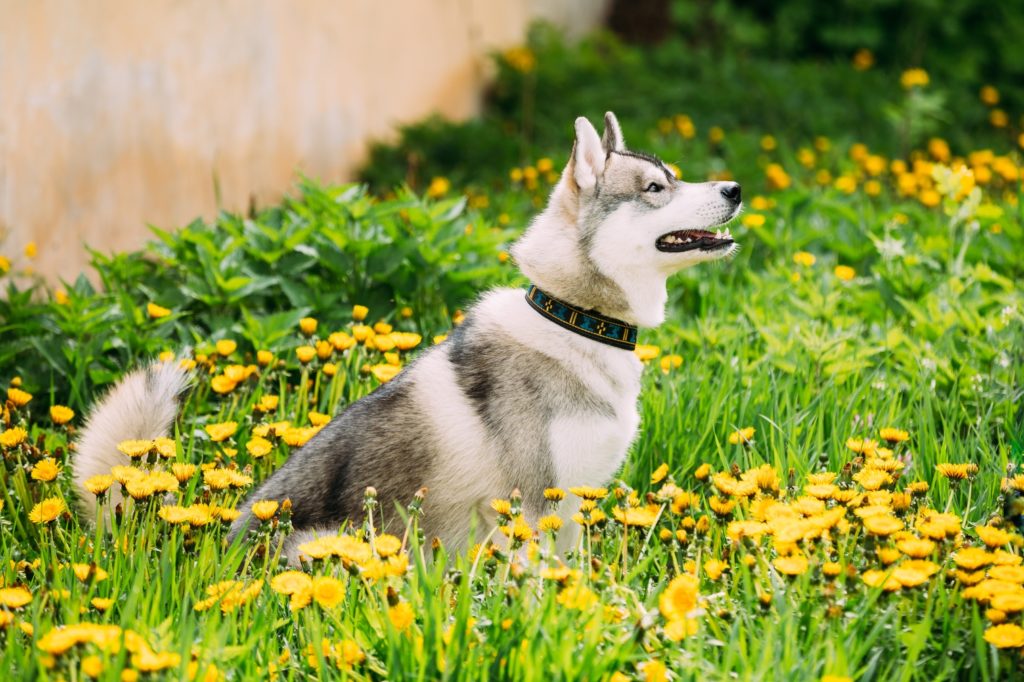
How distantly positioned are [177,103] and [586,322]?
3732 mm

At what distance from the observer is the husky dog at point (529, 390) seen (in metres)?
2.75

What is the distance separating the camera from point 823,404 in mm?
3467

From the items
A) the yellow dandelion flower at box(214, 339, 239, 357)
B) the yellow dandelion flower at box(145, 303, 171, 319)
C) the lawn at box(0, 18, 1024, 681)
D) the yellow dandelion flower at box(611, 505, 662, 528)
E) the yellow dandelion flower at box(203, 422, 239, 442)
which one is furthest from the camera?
the yellow dandelion flower at box(145, 303, 171, 319)

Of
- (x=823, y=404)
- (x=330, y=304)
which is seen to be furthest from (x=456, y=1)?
(x=823, y=404)

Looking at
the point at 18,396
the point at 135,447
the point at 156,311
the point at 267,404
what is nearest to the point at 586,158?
the point at 267,404

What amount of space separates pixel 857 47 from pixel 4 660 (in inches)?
411

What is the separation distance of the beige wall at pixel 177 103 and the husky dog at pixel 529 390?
2365 millimetres

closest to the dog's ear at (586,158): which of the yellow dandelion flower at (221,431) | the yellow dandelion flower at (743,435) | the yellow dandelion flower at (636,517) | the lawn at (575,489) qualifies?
the lawn at (575,489)

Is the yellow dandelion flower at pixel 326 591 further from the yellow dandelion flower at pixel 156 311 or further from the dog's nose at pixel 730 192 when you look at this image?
the yellow dandelion flower at pixel 156 311

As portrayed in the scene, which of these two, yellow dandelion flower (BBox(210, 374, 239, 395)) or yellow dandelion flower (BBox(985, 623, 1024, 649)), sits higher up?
yellow dandelion flower (BBox(985, 623, 1024, 649))

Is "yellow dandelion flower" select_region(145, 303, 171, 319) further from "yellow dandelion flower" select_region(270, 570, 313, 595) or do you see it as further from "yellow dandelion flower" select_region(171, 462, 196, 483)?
"yellow dandelion flower" select_region(270, 570, 313, 595)

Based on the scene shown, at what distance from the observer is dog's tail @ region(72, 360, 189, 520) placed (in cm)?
291

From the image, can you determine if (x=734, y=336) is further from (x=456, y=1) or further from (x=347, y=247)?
(x=456, y=1)

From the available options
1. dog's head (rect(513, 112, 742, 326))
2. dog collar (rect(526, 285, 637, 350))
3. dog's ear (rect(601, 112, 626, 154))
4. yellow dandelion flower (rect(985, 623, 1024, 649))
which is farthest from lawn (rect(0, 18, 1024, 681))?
dog's ear (rect(601, 112, 626, 154))
